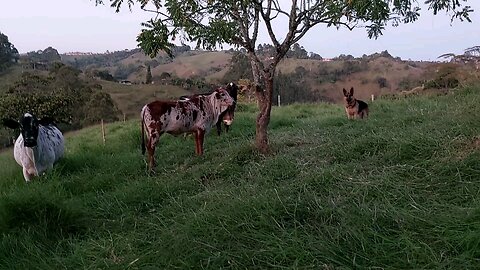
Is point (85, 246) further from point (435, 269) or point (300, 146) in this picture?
point (300, 146)

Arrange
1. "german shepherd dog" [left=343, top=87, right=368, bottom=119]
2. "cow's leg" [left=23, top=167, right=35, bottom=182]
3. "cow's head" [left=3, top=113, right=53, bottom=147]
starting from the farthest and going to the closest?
"german shepherd dog" [left=343, top=87, right=368, bottom=119], "cow's leg" [left=23, top=167, right=35, bottom=182], "cow's head" [left=3, top=113, right=53, bottom=147]

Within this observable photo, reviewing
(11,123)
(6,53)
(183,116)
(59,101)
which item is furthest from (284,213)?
(6,53)

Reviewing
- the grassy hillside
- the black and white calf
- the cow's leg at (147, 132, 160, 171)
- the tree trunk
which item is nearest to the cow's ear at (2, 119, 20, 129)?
the black and white calf

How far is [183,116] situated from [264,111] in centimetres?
178

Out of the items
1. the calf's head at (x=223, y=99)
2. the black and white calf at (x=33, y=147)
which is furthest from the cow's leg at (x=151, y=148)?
the black and white calf at (x=33, y=147)

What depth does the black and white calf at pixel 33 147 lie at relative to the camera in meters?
8.01

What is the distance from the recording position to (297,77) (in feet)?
189

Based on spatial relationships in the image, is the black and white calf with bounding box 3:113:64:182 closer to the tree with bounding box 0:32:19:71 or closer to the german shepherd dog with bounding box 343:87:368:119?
the german shepherd dog with bounding box 343:87:368:119

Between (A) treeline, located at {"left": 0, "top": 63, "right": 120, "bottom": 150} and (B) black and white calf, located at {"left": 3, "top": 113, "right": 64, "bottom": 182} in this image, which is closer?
(B) black and white calf, located at {"left": 3, "top": 113, "right": 64, "bottom": 182}

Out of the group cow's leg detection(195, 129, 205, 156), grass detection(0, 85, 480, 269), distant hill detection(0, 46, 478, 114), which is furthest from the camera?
distant hill detection(0, 46, 478, 114)

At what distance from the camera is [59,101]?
103 feet

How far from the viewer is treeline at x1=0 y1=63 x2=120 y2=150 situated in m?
29.6

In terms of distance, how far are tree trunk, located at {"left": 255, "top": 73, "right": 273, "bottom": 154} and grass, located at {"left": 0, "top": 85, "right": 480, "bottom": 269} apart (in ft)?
1.24

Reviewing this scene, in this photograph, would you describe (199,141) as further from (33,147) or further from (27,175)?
(27,175)
